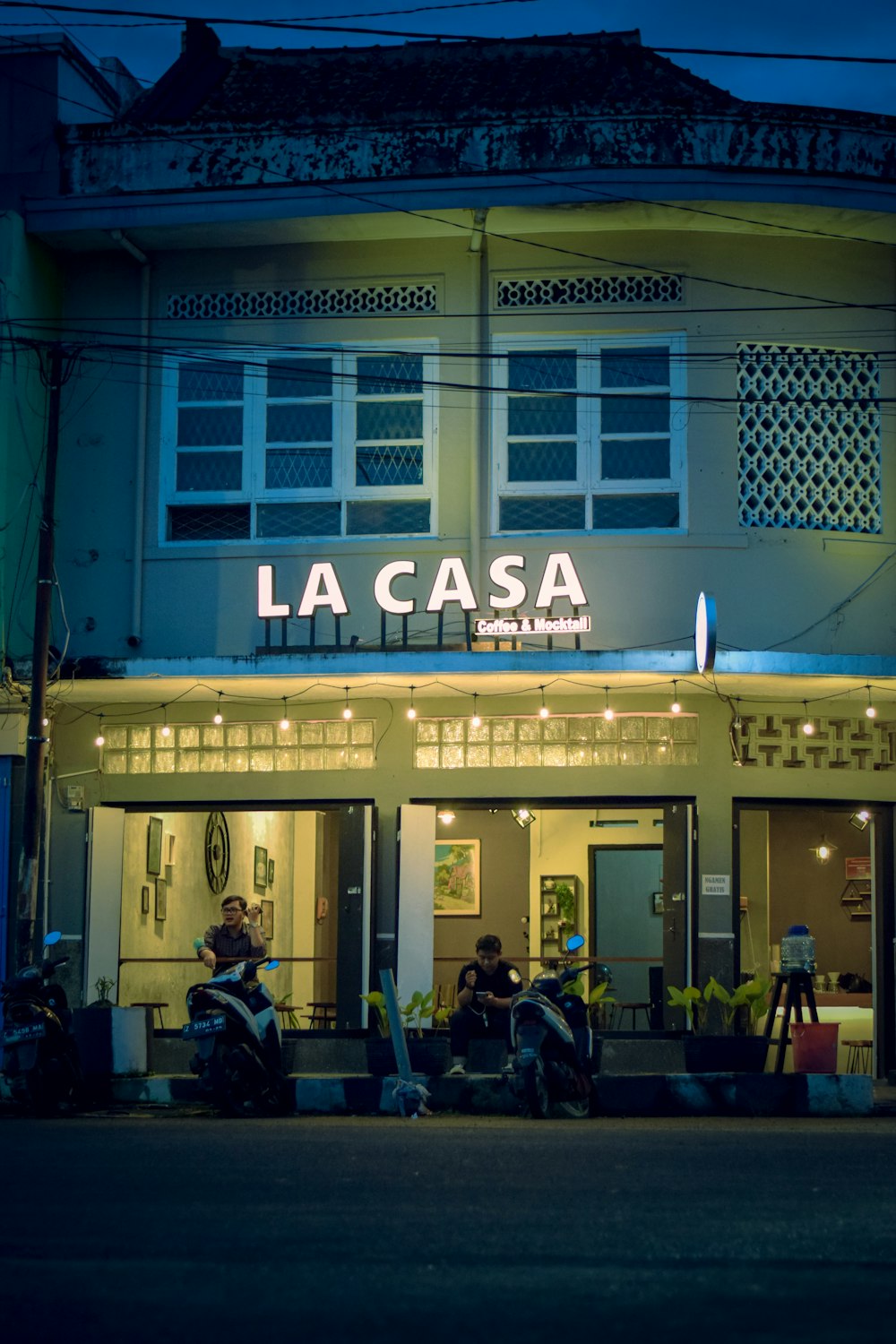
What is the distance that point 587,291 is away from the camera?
17719 mm

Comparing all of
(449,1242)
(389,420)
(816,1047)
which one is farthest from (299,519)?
(449,1242)

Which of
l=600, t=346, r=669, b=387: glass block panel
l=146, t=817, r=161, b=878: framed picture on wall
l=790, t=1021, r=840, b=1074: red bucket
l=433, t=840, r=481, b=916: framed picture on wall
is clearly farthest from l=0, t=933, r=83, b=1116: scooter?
l=433, t=840, r=481, b=916: framed picture on wall

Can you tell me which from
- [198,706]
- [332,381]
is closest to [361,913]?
[198,706]

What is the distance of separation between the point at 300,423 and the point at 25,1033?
6.84 metres

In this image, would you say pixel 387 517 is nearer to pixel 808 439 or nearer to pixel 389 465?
pixel 389 465

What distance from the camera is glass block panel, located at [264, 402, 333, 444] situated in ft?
59.0

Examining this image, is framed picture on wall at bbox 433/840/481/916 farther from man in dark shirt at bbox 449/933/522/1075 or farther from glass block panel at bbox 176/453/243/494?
glass block panel at bbox 176/453/243/494

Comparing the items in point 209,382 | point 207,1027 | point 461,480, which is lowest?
point 207,1027

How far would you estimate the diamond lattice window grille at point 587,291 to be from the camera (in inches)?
694

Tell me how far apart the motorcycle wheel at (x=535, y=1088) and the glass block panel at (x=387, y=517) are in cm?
590

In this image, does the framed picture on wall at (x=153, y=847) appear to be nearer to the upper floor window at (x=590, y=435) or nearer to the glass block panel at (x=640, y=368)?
the upper floor window at (x=590, y=435)

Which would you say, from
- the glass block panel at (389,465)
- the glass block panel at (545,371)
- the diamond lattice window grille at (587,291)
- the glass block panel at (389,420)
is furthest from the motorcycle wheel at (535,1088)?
the diamond lattice window grille at (587,291)

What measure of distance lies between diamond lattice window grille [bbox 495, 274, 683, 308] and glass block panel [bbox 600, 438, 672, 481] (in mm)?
1344

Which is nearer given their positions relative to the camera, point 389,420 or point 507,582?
point 507,582
